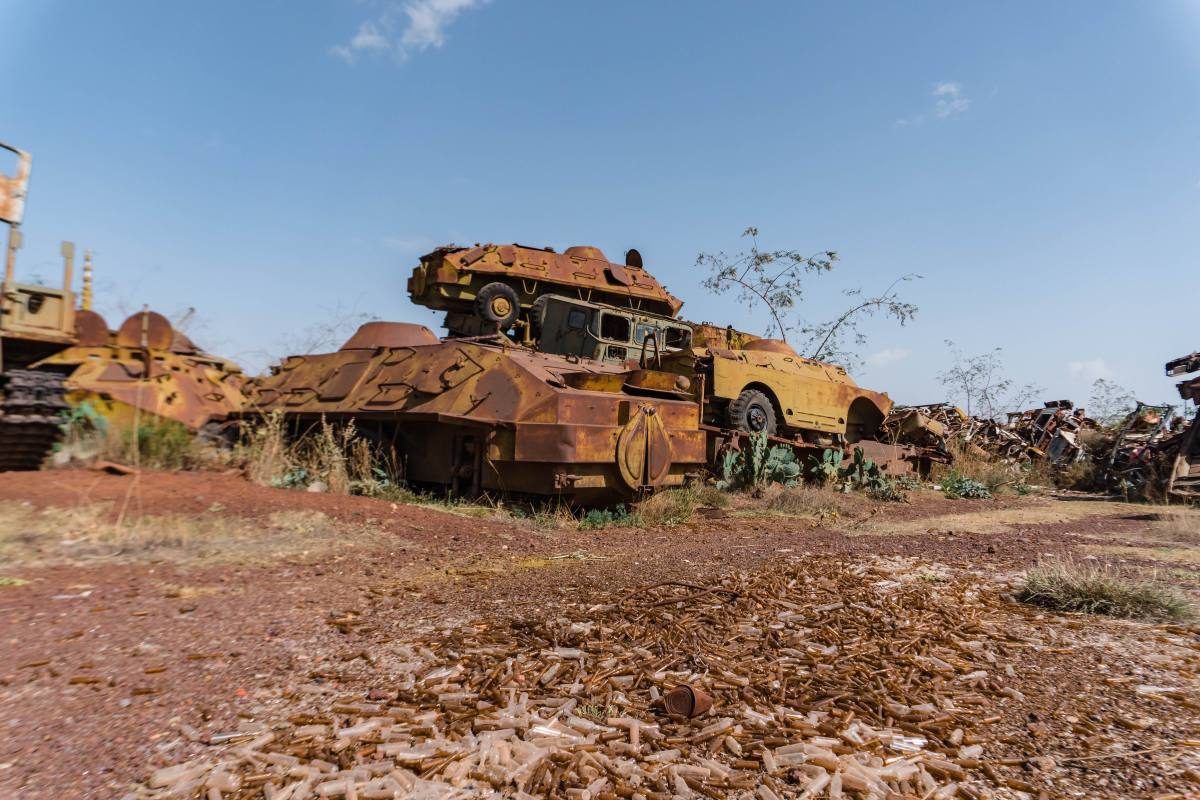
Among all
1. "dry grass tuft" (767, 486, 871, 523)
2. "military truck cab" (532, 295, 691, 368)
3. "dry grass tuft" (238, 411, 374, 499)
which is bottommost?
"dry grass tuft" (767, 486, 871, 523)

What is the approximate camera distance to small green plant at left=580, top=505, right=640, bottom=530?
7.30 meters

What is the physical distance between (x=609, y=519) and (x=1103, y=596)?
4514 millimetres

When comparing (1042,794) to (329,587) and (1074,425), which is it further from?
(1074,425)

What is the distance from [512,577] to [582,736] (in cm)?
Result: 239

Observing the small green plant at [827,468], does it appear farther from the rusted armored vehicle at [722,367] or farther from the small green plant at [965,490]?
the small green plant at [965,490]

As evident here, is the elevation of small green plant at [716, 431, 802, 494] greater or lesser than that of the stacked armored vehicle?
lesser

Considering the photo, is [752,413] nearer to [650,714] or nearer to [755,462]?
[755,462]

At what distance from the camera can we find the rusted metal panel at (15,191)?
6.41 m

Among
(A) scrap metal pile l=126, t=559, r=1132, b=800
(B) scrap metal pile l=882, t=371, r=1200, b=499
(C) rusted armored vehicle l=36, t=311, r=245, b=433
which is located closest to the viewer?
(A) scrap metal pile l=126, t=559, r=1132, b=800

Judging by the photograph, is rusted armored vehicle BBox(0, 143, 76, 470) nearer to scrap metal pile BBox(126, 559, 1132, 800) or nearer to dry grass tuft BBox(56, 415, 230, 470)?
dry grass tuft BBox(56, 415, 230, 470)

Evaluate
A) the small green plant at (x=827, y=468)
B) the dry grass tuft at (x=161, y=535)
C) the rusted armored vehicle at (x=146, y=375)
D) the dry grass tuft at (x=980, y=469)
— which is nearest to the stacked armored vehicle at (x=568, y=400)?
the small green plant at (x=827, y=468)

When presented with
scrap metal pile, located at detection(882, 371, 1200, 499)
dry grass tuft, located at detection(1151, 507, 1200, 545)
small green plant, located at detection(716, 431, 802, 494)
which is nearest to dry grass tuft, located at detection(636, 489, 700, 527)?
small green plant, located at detection(716, 431, 802, 494)

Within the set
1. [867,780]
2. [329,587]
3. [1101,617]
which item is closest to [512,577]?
[329,587]

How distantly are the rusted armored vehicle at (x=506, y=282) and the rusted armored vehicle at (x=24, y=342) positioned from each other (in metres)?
8.34
